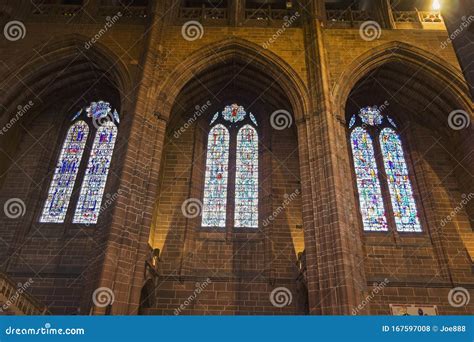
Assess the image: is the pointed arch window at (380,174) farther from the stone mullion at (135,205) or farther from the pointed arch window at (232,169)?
the stone mullion at (135,205)

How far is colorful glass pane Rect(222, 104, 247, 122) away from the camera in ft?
49.9

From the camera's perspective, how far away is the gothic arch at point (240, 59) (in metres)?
12.2

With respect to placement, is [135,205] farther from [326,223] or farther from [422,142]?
[422,142]

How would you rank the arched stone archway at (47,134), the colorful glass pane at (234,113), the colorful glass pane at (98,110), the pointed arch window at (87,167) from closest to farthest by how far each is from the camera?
1. the arched stone archway at (47,134)
2. the pointed arch window at (87,167)
3. the colorful glass pane at (98,110)
4. the colorful glass pane at (234,113)

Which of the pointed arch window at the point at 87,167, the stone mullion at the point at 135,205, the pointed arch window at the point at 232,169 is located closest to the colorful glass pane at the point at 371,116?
the pointed arch window at the point at 232,169

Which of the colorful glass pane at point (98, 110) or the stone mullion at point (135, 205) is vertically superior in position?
the colorful glass pane at point (98, 110)

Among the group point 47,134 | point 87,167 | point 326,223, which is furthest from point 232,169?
point 47,134

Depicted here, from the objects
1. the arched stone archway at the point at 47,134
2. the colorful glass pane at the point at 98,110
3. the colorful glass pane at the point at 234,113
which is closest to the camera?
the arched stone archway at the point at 47,134

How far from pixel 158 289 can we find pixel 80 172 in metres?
5.03

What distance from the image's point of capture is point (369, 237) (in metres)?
12.8

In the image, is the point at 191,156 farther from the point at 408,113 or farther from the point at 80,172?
the point at 408,113

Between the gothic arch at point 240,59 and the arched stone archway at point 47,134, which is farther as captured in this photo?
the gothic arch at point 240,59

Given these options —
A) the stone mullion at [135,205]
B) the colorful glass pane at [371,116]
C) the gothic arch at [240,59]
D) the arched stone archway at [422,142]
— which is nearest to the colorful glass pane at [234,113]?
the gothic arch at [240,59]

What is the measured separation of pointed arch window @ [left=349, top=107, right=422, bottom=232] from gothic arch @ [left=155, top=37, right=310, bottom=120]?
11.5 feet
